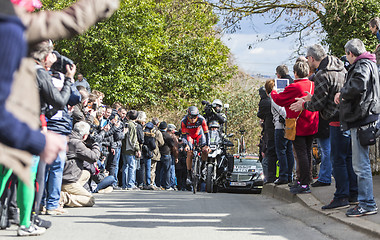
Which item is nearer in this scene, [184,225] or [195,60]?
[184,225]

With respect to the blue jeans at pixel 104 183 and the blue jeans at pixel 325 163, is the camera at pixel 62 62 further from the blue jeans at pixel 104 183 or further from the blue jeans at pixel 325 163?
the blue jeans at pixel 104 183

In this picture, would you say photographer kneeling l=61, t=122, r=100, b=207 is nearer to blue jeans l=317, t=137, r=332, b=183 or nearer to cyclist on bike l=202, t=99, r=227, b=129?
blue jeans l=317, t=137, r=332, b=183

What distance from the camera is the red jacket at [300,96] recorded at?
382 inches

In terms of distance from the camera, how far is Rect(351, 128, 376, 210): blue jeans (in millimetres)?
7168

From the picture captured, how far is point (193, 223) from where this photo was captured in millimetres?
7754

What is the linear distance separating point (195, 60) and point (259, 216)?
32718 millimetres

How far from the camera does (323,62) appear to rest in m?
8.82

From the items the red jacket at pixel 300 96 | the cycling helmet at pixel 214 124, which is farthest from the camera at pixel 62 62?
the cycling helmet at pixel 214 124

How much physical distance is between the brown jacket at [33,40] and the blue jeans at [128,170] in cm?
1364

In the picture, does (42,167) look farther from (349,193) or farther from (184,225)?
(349,193)

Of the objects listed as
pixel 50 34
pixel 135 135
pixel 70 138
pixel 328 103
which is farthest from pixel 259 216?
pixel 135 135

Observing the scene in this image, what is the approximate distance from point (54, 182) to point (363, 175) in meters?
4.13

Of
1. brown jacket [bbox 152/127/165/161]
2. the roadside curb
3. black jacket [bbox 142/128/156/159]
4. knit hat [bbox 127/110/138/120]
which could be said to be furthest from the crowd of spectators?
brown jacket [bbox 152/127/165/161]

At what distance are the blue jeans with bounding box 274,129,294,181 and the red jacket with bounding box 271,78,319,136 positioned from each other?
152cm
